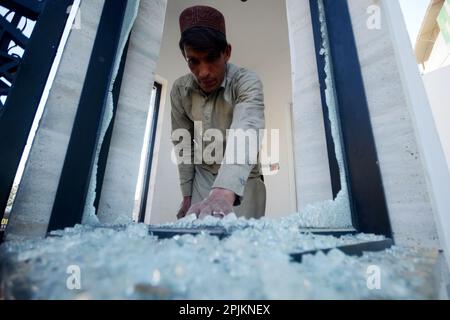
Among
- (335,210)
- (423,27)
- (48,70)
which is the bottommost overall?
(335,210)

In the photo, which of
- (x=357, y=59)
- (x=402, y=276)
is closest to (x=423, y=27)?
(x=357, y=59)

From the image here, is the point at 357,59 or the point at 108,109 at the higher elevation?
the point at 357,59

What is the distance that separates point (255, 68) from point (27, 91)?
2.66m

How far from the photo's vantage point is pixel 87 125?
657 millimetres

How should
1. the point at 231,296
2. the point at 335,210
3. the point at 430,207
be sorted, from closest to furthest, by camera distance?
1. the point at 231,296
2. the point at 430,207
3. the point at 335,210

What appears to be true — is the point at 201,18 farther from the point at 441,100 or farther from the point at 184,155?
the point at 441,100

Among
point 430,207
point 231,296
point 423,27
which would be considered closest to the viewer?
point 231,296

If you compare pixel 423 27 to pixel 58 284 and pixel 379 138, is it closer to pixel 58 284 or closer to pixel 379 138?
pixel 379 138

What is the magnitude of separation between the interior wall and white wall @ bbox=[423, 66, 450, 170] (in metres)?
2.47

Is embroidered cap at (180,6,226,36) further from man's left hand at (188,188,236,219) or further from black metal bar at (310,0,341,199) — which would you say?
man's left hand at (188,188,236,219)

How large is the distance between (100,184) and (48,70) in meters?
0.35

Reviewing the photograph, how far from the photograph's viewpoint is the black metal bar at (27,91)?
1.73 feet

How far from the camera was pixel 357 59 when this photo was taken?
712 millimetres

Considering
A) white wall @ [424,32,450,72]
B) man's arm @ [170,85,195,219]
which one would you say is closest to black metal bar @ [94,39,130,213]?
man's arm @ [170,85,195,219]
